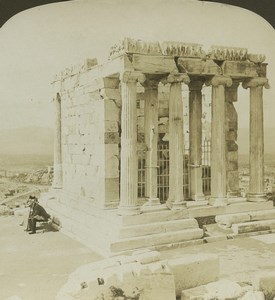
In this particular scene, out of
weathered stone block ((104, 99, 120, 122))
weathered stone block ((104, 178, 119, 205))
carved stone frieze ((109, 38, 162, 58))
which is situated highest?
carved stone frieze ((109, 38, 162, 58))

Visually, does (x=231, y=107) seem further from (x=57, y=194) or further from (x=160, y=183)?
(x=57, y=194)

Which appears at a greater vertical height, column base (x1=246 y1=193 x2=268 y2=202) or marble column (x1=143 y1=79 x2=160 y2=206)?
marble column (x1=143 y1=79 x2=160 y2=206)

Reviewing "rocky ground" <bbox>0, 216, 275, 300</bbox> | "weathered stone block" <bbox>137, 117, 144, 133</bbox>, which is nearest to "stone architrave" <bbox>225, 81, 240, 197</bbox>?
"rocky ground" <bbox>0, 216, 275, 300</bbox>

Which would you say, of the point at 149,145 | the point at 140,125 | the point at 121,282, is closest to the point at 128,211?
the point at 149,145

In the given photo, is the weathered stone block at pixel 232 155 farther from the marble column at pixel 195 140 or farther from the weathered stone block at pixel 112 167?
the weathered stone block at pixel 112 167

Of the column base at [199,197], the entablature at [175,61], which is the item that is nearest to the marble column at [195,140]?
the column base at [199,197]

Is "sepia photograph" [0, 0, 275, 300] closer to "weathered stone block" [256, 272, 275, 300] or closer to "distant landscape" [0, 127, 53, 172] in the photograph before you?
"weathered stone block" [256, 272, 275, 300]

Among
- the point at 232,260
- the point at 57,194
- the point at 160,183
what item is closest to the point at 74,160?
the point at 57,194
